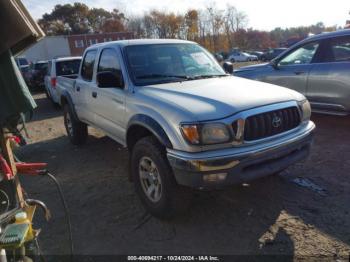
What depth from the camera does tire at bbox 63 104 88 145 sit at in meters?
6.31

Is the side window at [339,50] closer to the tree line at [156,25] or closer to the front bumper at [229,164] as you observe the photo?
the front bumper at [229,164]

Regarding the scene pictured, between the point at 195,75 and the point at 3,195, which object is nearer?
Answer: the point at 3,195

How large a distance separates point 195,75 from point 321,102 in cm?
315

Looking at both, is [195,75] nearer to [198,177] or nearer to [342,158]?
[198,177]

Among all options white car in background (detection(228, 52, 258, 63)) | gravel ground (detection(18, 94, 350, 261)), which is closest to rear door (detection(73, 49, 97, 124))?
gravel ground (detection(18, 94, 350, 261))

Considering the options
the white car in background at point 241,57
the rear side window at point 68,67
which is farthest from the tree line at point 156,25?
the rear side window at point 68,67

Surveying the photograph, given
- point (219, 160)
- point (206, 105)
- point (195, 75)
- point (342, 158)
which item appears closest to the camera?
point (219, 160)

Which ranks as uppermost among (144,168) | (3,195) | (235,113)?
(235,113)

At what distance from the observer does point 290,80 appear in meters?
6.60

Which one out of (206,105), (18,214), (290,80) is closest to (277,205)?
(206,105)

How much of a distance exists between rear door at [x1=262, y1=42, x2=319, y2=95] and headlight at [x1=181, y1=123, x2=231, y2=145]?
13.4ft

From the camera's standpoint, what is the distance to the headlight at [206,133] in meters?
2.92

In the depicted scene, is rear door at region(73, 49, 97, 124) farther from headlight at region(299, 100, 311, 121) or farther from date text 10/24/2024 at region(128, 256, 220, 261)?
headlight at region(299, 100, 311, 121)

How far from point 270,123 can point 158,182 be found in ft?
4.27
